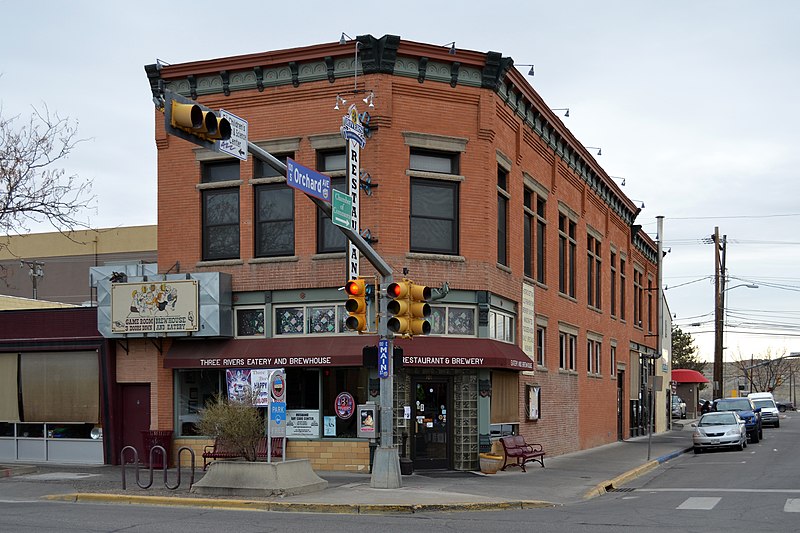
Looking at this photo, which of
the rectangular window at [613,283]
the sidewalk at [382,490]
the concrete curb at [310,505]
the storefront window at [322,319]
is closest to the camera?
the concrete curb at [310,505]

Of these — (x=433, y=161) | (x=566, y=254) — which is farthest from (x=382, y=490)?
(x=566, y=254)

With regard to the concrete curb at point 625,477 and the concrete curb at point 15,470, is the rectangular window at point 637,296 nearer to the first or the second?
the concrete curb at point 625,477

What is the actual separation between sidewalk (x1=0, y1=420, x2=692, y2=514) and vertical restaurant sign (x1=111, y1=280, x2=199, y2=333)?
3639 millimetres

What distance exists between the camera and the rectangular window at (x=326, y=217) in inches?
939

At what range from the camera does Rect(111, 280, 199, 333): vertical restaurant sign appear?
2416 centimetres

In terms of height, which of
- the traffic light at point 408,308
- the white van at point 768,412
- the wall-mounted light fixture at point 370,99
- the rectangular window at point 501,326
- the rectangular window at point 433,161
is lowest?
the white van at point 768,412

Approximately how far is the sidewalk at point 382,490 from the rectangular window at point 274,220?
19.0ft

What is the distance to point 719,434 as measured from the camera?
34.5m

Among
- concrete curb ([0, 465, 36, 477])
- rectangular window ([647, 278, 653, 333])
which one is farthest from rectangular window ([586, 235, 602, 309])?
concrete curb ([0, 465, 36, 477])

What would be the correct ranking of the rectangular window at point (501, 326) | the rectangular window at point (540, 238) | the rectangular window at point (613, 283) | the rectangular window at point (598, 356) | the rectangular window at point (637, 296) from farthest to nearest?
the rectangular window at point (637, 296), the rectangular window at point (613, 283), the rectangular window at point (598, 356), the rectangular window at point (540, 238), the rectangular window at point (501, 326)

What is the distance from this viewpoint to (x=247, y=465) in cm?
1808

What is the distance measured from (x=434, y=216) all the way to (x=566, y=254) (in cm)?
1092

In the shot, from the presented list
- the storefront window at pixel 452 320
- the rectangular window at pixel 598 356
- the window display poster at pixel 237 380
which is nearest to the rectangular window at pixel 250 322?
the window display poster at pixel 237 380

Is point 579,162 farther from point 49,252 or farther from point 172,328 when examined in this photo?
point 49,252
